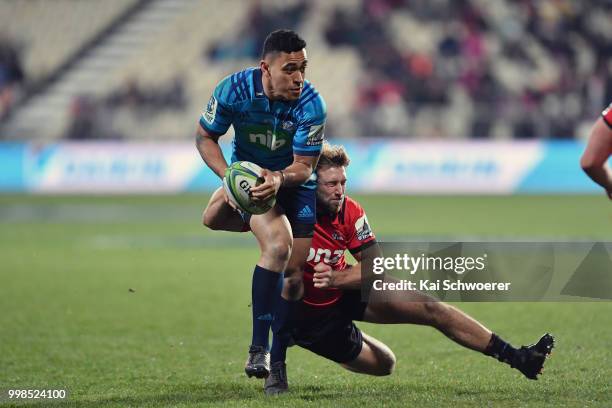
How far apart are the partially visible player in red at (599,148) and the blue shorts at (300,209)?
192 centimetres

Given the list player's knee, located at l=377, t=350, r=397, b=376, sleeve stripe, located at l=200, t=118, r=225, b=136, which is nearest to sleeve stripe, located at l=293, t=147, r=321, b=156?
sleeve stripe, located at l=200, t=118, r=225, b=136

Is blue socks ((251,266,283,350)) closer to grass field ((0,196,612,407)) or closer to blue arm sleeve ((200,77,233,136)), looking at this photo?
grass field ((0,196,612,407))

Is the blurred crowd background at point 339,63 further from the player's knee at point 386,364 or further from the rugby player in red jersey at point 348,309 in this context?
the rugby player in red jersey at point 348,309

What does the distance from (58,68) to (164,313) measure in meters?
21.0

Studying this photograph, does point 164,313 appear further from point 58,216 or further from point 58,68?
point 58,68

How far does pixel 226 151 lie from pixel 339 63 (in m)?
6.92

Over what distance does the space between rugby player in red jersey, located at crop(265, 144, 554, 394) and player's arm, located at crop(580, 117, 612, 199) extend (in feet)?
4.92

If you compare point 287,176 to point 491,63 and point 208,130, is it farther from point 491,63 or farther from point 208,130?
point 491,63

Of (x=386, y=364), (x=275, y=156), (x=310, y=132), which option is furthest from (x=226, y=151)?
(x=310, y=132)

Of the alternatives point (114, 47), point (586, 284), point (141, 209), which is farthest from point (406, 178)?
point (586, 284)

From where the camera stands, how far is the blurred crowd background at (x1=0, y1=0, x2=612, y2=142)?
24312 mm

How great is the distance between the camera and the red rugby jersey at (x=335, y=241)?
649cm

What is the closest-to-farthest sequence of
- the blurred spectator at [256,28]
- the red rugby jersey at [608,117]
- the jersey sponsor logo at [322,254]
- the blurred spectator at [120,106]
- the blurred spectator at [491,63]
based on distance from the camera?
1. the red rugby jersey at [608,117]
2. the jersey sponsor logo at [322,254]
3. the blurred spectator at [491,63]
4. the blurred spectator at [120,106]
5. the blurred spectator at [256,28]

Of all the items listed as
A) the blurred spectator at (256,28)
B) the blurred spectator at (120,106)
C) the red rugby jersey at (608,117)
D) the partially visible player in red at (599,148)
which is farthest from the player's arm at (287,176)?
the blurred spectator at (256,28)
